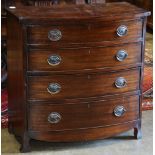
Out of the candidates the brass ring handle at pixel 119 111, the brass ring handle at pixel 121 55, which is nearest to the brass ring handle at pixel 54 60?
the brass ring handle at pixel 121 55

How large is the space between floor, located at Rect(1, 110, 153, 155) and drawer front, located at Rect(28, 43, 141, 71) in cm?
53

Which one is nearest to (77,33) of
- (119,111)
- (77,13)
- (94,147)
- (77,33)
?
(77,33)

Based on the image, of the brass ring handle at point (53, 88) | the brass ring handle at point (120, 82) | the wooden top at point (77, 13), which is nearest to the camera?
the wooden top at point (77, 13)

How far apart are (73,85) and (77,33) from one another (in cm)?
31

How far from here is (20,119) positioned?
103 inches

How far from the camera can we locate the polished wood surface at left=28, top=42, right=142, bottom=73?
7.99ft

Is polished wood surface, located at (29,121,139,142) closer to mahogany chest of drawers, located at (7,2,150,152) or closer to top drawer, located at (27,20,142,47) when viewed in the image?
mahogany chest of drawers, located at (7,2,150,152)

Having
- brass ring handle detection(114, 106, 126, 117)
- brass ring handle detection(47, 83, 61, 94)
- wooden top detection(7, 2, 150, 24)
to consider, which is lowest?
brass ring handle detection(114, 106, 126, 117)

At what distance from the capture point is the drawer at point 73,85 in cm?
248

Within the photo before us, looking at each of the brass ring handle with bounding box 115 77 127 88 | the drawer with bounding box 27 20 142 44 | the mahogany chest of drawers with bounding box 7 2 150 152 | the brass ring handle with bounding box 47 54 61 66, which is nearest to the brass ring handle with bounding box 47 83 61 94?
the mahogany chest of drawers with bounding box 7 2 150 152

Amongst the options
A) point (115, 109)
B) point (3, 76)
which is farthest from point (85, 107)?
point (3, 76)

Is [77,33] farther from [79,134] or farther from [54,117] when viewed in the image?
[79,134]

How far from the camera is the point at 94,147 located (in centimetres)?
271

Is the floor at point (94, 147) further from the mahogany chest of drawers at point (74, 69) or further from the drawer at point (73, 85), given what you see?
the drawer at point (73, 85)
